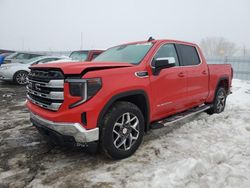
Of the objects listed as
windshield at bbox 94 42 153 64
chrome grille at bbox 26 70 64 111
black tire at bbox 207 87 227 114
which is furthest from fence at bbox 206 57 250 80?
chrome grille at bbox 26 70 64 111

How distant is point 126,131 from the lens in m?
3.50

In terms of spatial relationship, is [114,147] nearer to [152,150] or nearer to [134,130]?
[134,130]

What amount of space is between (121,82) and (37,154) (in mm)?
1777

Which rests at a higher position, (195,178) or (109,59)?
(109,59)

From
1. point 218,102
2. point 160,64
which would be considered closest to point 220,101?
point 218,102

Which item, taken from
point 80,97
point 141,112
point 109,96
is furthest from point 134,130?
point 80,97

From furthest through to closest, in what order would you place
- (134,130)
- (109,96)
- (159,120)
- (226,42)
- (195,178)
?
(226,42)
(159,120)
(134,130)
(109,96)
(195,178)

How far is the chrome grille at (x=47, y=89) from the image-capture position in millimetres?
3107

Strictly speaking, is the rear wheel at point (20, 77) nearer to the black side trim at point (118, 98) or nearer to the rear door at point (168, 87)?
the rear door at point (168, 87)

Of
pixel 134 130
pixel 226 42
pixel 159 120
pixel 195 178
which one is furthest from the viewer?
pixel 226 42

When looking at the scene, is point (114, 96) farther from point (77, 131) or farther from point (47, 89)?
point (47, 89)

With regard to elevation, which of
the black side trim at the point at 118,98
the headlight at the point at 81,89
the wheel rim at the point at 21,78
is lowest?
the wheel rim at the point at 21,78

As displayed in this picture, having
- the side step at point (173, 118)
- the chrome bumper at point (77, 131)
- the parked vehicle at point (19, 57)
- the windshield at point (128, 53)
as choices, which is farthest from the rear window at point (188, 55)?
the parked vehicle at point (19, 57)

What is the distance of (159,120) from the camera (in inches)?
170
